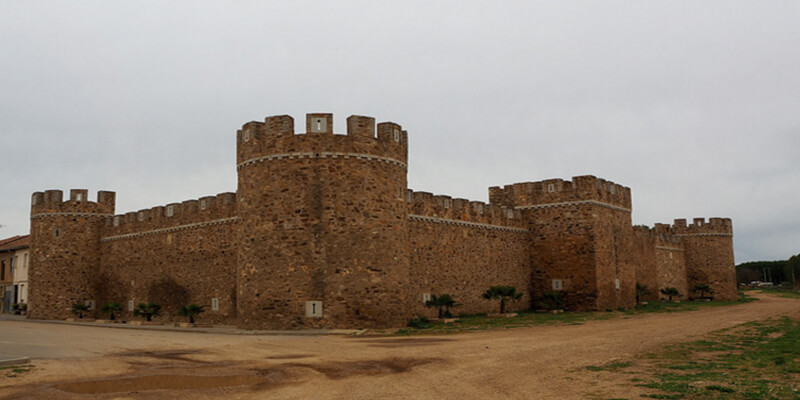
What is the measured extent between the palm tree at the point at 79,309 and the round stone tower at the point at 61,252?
0.38 m

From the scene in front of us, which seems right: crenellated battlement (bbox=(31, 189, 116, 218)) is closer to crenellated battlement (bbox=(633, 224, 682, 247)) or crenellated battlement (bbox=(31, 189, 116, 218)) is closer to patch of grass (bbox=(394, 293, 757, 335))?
patch of grass (bbox=(394, 293, 757, 335))

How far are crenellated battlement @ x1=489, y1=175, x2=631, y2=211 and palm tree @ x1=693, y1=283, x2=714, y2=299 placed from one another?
1528 centimetres

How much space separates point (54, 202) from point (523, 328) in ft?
91.5

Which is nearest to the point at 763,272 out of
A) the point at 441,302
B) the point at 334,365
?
the point at 441,302

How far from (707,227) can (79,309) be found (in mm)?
43735

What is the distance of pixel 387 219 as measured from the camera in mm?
24203

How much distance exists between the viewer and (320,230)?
2319 cm

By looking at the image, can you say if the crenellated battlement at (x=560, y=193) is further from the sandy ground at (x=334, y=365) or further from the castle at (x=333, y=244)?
the sandy ground at (x=334, y=365)

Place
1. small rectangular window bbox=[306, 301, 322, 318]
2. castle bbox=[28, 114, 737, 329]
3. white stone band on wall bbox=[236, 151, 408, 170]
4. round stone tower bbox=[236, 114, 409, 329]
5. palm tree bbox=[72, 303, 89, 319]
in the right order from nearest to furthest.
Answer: small rectangular window bbox=[306, 301, 322, 318], round stone tower bbox=[236, 114, 409, 329], castle bbox=[28, 114, 737, 329], white stone band on wall bbox=[236, 151, 408, 170], palm tree bbox=[72, 303, 89, 319]

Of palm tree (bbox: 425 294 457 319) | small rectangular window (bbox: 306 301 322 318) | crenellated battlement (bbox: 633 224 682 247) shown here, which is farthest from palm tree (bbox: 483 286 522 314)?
crenellated battlement (bbox: 633 224 682 247)

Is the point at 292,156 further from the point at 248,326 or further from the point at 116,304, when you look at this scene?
the point at 116,304

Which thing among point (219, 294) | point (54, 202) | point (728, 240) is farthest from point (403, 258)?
point (728, 240)

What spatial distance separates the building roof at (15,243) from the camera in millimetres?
44119

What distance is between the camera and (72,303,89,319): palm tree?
3534 centimetres
